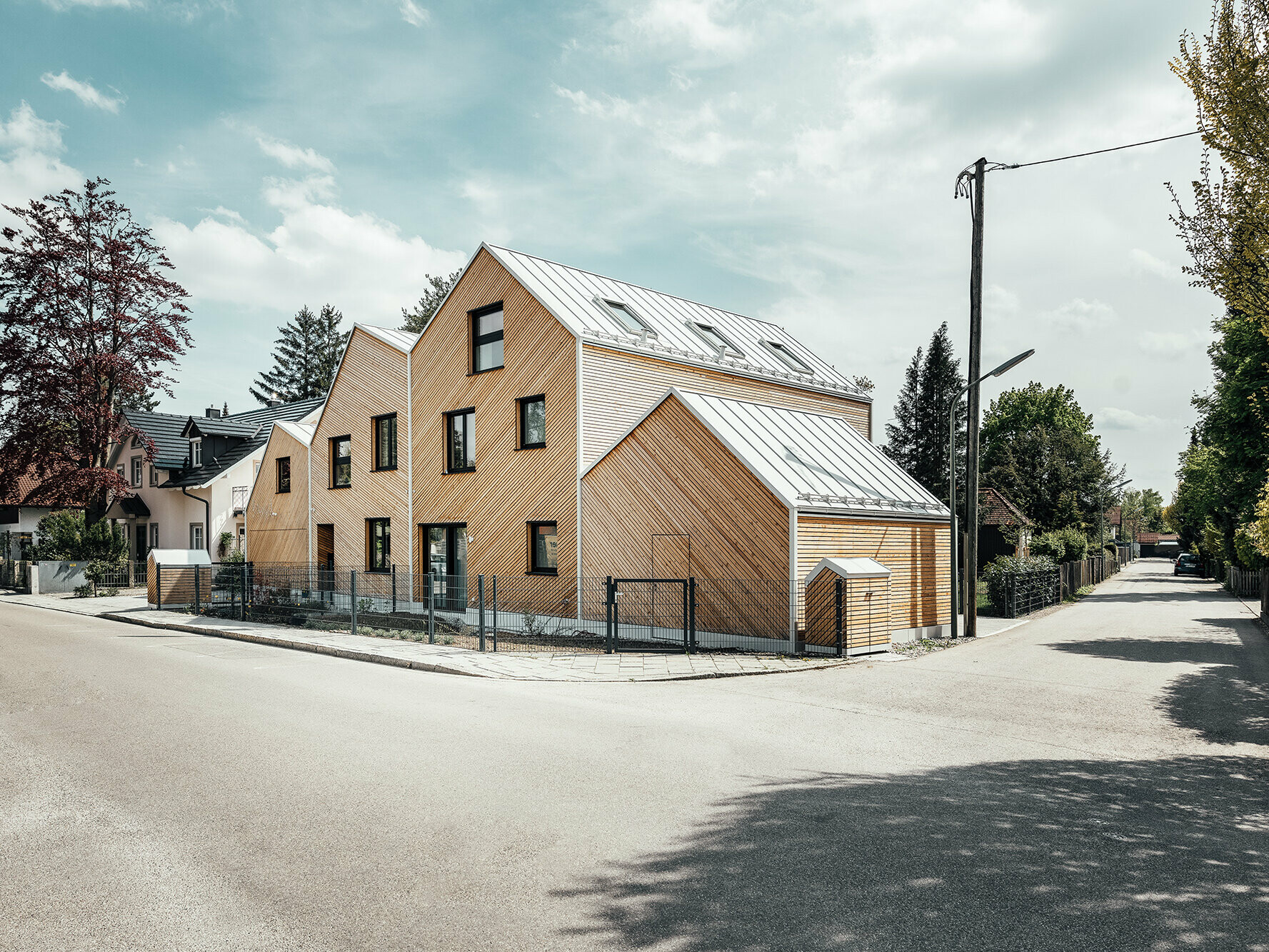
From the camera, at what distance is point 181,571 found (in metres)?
25.1

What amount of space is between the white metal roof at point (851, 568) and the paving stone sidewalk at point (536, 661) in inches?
57.6

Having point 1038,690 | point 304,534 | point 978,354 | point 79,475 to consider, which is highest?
point 978,354

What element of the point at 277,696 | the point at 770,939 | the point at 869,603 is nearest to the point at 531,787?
the point at 770,939

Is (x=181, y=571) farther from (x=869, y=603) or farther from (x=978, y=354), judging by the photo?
(x=978, y=354)

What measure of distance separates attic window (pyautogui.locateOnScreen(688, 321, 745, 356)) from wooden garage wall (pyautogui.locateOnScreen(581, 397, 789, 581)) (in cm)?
708

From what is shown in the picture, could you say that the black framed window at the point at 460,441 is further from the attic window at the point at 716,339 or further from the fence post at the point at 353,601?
the attic window at the point at 716,339

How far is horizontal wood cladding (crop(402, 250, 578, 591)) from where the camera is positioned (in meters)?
19.8

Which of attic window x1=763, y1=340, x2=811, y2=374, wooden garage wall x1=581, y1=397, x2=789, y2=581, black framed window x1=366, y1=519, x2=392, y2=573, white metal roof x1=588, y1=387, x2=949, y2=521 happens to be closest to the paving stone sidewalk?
wooden garage wall x1=581, y1=397, x2=789, y2=581

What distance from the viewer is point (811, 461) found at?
1770 centimetres

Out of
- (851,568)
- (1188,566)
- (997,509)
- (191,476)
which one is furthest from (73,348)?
(1188,566)

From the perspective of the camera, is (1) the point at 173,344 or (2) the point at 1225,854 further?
(1) the point at 173,344

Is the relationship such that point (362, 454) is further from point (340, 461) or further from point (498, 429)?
point (498, 429)

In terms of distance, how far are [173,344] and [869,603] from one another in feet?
98.0

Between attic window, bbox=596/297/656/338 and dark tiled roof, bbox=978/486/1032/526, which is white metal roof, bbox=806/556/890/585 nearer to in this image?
attic window, bbox=596/297/656/338
